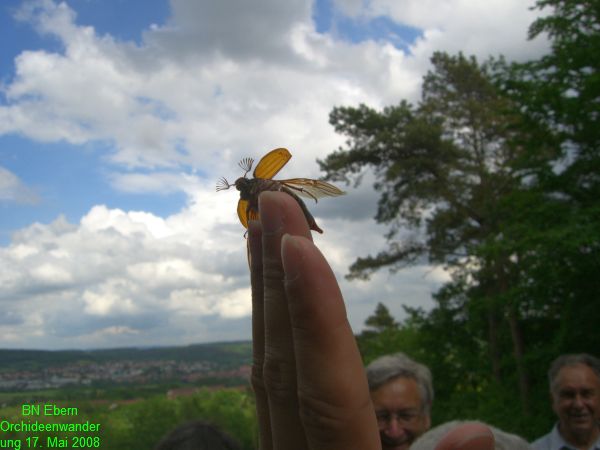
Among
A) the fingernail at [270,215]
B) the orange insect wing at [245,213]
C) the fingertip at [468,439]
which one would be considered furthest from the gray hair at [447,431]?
the fingernail at [270,215]

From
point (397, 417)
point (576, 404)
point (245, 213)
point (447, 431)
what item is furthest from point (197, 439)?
point (576, 404)

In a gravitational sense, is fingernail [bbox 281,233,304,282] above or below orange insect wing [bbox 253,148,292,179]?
below

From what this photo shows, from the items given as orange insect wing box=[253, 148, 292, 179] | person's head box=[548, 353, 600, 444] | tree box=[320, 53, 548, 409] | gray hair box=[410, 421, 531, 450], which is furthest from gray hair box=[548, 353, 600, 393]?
tree box=[320, 53, 548, 409]

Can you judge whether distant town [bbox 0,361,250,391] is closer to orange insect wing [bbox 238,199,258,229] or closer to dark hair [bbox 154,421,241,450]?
dark hair [bbox 154,421,241,450]


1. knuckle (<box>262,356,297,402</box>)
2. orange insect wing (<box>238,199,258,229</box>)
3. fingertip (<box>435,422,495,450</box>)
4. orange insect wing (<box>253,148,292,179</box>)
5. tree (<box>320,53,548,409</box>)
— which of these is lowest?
fingertip (<box>435,422,495,450</box>)

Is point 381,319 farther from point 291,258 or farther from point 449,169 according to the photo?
point 291,258
